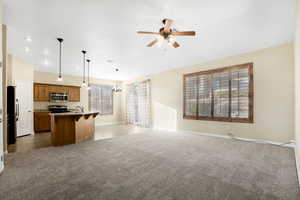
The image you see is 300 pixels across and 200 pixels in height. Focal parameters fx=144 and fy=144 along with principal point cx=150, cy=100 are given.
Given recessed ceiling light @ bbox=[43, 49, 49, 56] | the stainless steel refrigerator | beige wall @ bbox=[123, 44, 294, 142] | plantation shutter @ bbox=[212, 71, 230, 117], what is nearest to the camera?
beige wall @ bbox=[123, 44, 294, 142]

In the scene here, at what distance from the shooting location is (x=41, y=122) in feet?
20.8

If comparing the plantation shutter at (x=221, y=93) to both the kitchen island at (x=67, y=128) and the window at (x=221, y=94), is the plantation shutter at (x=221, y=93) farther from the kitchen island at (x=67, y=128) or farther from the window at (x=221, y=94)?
the kitchen island at (x=67, y=128)

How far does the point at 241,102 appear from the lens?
4703 mm

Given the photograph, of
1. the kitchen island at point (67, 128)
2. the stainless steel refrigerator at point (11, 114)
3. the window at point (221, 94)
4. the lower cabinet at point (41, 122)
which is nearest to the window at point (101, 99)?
the lower cabinet at point (41, 122)

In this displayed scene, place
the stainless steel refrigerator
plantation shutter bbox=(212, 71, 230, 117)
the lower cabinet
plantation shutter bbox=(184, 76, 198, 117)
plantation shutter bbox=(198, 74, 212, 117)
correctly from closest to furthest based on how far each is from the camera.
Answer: the stainless steel refrigerator
plantation shutter bbox=(212, 71, 230, 117)
plantation shutter bbox=(198, 74, 212, 117)
plantation shutter bbox=(184, 76, 198, 117)
the lower cabinet

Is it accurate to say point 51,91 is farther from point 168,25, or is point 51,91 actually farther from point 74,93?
point 168,25

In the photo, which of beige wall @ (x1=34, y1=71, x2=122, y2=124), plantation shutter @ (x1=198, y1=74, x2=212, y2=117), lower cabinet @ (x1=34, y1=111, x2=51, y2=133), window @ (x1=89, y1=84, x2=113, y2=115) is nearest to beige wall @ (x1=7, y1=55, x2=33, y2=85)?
beige wall @ (x1=34, y1=71, x2=122, y2=124)

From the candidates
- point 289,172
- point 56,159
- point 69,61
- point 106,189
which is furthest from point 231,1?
point 69,61

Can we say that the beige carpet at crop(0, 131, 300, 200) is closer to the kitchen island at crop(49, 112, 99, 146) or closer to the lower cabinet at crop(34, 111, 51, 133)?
the kitchen island at crop(49, 112, 99, 146)

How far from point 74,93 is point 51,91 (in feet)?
3.34

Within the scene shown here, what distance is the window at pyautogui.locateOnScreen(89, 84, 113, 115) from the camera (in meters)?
8.41

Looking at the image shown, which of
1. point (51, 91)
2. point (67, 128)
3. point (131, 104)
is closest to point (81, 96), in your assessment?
point (51, 91)

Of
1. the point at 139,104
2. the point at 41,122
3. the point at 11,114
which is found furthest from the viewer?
the point at 139,104

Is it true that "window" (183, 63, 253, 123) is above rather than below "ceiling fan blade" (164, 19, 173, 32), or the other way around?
below
